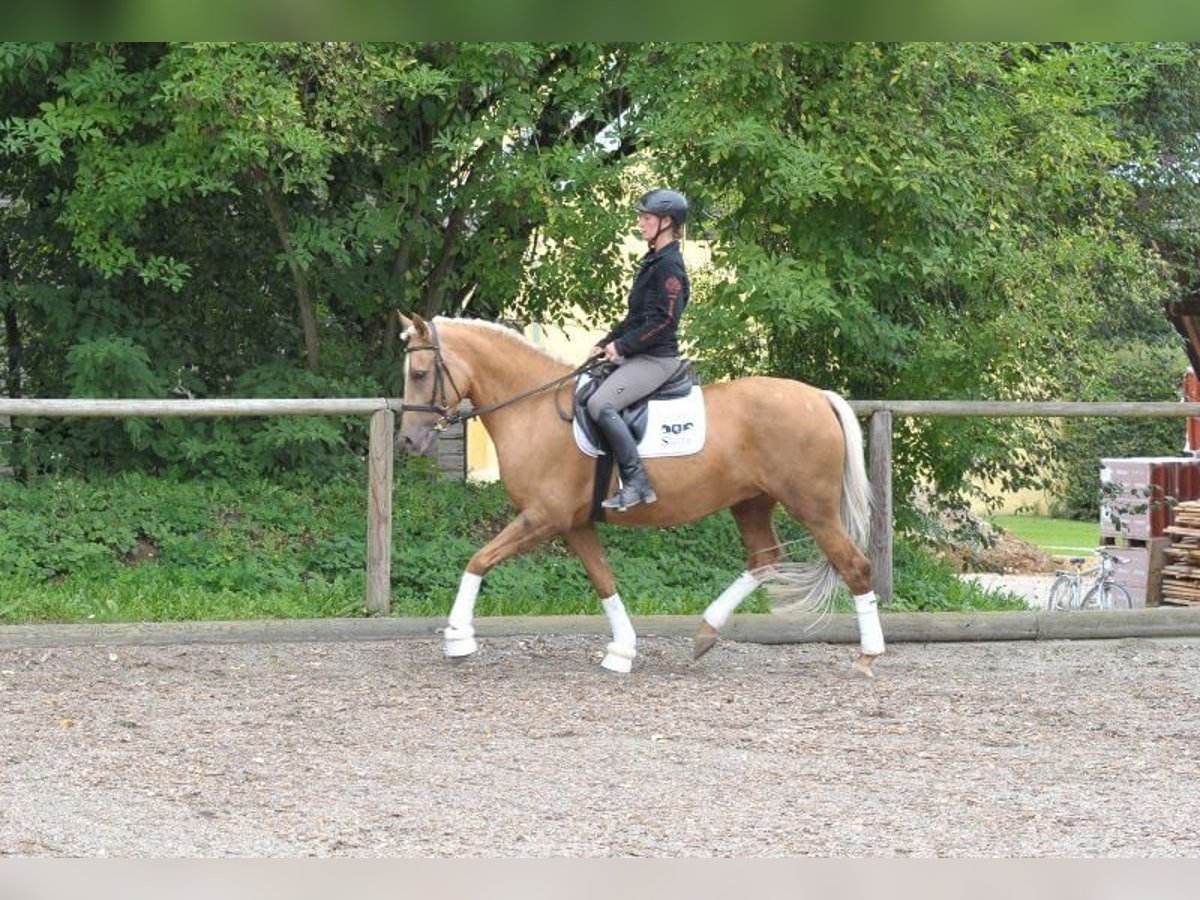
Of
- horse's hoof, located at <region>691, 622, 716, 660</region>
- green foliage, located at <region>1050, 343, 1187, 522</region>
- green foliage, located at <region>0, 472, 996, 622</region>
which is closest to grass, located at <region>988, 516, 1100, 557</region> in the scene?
green foliage, located at <region>1050, 343, 1187, 522</region>

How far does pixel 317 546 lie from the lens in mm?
10117

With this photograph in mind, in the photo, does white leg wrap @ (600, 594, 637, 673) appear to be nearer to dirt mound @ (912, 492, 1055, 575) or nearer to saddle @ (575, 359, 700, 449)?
saddle @ (575, 359, 700, 449)

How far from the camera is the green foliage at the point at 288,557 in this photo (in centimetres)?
895

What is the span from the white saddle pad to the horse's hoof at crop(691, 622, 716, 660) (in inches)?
38.8

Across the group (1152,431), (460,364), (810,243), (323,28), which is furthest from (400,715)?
(1152,431)

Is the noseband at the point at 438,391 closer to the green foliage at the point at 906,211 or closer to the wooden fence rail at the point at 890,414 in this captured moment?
the green foliage at the point at 906,211

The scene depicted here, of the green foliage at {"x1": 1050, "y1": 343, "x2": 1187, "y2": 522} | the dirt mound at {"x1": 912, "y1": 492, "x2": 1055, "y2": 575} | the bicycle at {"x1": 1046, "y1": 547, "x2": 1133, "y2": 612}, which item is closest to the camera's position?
the dirt mound at {"x1": 912, "y1": 492, "x2": 1055, "y2": 575}

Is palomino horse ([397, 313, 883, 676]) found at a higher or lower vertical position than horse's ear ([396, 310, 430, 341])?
lower

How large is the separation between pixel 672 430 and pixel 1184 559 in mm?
8036

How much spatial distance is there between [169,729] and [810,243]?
5061 millimetres

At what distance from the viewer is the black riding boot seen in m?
7.33

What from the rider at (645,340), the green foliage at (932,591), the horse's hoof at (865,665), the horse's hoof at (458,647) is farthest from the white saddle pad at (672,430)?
the green foliage at (932,591)

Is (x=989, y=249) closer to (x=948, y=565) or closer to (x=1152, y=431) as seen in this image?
(x=948, y=565)

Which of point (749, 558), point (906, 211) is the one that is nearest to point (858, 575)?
point (749, 558)
